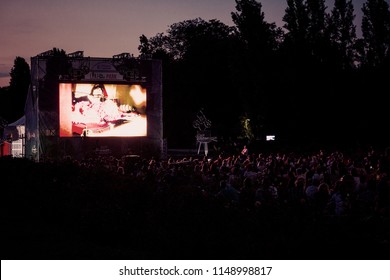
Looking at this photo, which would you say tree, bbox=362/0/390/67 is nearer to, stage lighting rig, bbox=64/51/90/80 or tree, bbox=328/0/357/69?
tree, bbox=328/0/357/69

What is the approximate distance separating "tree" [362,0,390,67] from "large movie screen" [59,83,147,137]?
48.7 feet

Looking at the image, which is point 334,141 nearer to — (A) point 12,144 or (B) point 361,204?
(A) point 12,144

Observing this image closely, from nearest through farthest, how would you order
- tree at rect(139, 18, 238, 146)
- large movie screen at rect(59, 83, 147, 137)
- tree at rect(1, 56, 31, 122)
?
large movie screen at rect(59, 83, 147, 137) → tree at rect(139, 18, 238, 146) → tree at rect(1, 56, 31, 122)

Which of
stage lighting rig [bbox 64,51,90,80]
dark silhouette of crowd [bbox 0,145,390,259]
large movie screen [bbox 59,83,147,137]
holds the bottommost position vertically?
dark silhouette of crowd [bbox 0,145,390,259]

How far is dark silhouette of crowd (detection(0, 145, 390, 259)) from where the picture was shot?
7.89 meters

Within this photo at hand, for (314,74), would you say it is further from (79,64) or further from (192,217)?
(192,217)

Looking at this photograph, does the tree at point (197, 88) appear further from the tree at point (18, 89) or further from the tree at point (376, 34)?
the tree at point (376, 34)

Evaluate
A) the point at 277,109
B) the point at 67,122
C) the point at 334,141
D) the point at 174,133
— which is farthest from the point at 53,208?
the point at 174,133

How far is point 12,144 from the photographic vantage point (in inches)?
1592

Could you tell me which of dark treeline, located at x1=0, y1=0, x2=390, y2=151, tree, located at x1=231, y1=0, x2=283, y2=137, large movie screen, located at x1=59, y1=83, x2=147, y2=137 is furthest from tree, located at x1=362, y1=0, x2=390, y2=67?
large movie screen, located at x1=59, y1=83, x2=147, y2=137

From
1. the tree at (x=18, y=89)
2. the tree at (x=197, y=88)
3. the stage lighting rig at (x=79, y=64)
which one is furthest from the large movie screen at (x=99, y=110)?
the tree at (x=18, y=89)

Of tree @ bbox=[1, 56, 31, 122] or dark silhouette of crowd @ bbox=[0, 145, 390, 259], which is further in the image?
tree @ bbox=[1, 56, 31, 122]

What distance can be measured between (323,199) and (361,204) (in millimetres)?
953

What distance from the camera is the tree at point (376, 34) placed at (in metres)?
39.5
